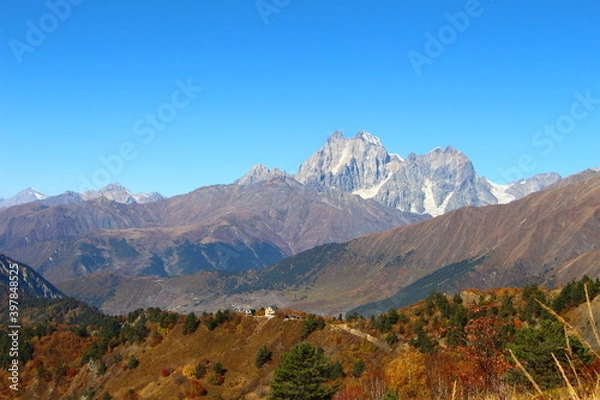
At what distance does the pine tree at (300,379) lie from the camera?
65375 millimetres

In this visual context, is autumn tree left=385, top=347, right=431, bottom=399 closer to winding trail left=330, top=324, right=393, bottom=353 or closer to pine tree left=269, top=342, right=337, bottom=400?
pine tree left=269, top=342, right=337, bottom=400

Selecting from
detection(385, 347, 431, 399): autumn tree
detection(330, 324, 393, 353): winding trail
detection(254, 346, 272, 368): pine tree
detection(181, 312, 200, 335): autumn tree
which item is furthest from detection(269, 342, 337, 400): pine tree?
detection(181, 312, 200, 335): autumn tree

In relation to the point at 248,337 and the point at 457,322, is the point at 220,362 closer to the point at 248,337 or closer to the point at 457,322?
the point at 248,337

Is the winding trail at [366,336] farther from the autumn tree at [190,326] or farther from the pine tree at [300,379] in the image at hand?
the pine tree at [300,379]

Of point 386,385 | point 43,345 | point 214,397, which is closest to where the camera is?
point 386,385

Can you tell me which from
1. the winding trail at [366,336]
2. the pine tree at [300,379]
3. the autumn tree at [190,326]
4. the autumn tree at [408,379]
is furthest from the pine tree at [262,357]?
the pine tree at [300,379]

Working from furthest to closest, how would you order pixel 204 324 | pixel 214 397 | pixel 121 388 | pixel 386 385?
pixel 204 324, pixel 121 388, pixel 214 397, pixel 386 385

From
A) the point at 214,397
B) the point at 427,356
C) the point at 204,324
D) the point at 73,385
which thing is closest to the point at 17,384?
the point at 73,385

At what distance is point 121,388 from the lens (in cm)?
13038

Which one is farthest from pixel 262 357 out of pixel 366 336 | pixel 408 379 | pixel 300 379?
pixel 300 379

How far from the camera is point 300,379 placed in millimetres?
66188

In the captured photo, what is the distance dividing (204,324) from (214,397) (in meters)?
40.0

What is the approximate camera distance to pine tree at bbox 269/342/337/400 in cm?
6538

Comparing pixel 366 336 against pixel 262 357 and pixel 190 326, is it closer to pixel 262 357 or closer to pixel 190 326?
pixel 262 357
